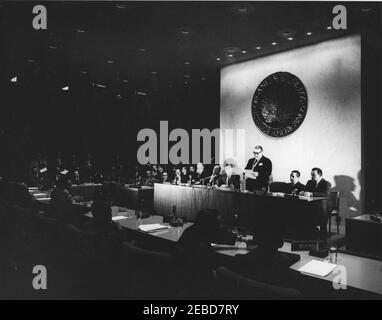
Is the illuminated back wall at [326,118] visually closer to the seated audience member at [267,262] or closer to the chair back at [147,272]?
the seated audience member at [267,262]

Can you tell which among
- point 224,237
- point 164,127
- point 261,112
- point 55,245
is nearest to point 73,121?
point 164,127

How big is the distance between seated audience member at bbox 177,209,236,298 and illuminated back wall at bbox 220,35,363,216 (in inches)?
186

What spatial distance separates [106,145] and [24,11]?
676cm

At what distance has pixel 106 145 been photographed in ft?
36.9

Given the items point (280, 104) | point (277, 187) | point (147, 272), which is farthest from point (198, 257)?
point (280, 104)

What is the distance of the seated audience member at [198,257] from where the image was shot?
2100mm

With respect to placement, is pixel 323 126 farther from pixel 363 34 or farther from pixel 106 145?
pixel 106 145

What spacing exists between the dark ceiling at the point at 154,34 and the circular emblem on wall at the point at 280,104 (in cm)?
70

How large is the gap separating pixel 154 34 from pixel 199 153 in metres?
5.43

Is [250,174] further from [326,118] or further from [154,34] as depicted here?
[154,34]

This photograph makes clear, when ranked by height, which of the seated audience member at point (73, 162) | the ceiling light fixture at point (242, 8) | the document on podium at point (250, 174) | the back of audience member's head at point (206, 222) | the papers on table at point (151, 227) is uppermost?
the ceiling light fixture at point (242, 8)

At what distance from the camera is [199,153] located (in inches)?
419

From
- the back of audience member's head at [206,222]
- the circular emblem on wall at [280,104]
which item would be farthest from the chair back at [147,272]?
the circular emblem on wall at [280,104]

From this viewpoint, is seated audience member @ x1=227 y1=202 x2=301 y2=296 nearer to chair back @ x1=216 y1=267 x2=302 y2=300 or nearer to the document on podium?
chair back @ x1=216 y1=267 x2=302 y2=300
